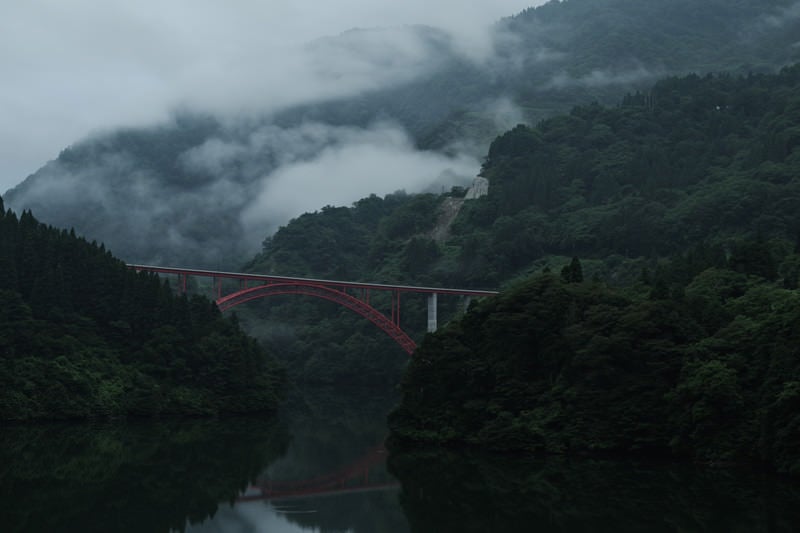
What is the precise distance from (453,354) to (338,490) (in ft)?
35.4

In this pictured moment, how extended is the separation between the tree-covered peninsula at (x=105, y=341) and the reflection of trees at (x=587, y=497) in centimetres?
2021

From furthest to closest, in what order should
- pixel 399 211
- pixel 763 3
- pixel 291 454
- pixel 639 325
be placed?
1. pixel 763 3
2. pixel 399 211
3. pixel 291 454
4. pixel 639 325

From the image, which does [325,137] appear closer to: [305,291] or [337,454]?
[305,291]

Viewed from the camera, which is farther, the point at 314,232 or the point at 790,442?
the point at 314,232

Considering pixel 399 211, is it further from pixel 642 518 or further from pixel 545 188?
pixel 642 518

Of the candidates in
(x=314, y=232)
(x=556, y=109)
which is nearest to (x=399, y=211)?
(x=314, y=232)

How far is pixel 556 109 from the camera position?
158875 mm

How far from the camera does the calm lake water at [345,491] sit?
73.5 ft

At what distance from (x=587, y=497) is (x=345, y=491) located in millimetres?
6804

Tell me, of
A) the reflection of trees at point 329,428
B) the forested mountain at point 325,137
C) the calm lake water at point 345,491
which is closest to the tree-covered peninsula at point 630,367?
the calm lake water at point 345,491

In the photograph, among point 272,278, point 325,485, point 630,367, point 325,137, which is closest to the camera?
point 325,485

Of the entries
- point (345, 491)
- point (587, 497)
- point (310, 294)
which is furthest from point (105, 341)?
point (587, 497)

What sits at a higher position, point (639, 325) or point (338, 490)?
point (639, 325)

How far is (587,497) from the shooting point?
1002 inches
